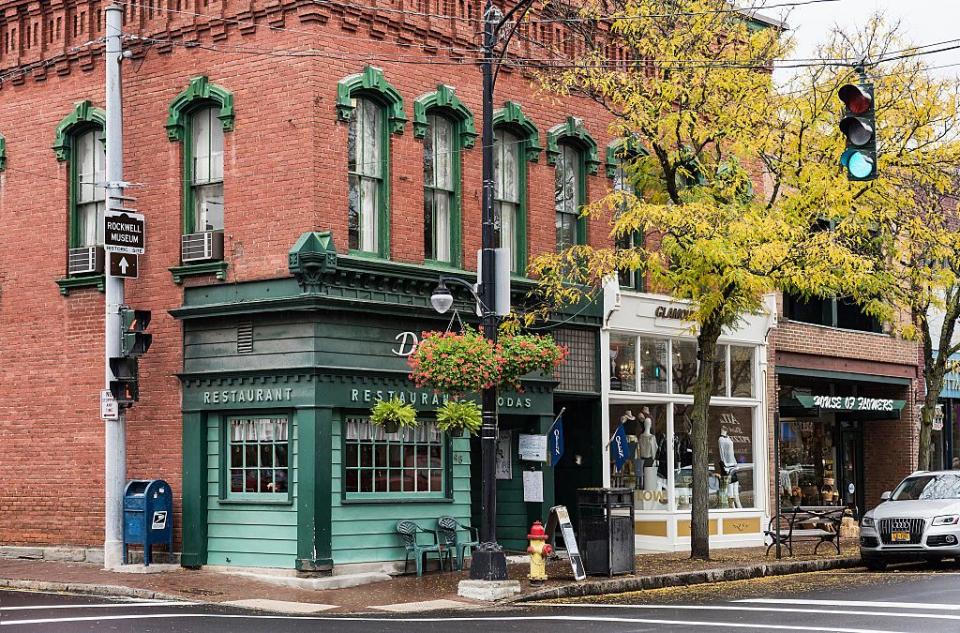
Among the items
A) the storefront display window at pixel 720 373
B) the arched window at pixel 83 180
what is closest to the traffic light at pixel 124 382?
the arched window at pixel 83 180

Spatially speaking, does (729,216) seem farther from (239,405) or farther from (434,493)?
(239,405)

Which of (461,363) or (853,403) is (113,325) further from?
(853,403)

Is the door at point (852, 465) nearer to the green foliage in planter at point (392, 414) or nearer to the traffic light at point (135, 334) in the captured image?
the green foliage in planter at point (392, 414)

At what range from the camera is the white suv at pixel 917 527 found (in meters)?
21.5

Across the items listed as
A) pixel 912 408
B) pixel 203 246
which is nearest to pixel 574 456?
pixel 203 246

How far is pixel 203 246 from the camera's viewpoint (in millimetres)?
20625

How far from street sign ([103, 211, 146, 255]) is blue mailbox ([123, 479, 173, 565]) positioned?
11.5 feet

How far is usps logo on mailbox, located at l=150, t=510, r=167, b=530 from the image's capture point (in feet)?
66.3

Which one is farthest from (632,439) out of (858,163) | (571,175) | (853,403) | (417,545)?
(858,163)

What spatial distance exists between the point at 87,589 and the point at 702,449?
967 centimetres

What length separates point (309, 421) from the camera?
19.4m

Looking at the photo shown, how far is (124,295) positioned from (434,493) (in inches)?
227

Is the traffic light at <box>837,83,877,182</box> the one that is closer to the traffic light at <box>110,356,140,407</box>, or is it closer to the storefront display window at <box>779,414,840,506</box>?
the traffic light at <box>110,356,140,407</box>

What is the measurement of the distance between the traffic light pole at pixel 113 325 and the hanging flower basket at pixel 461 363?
16.5ft
